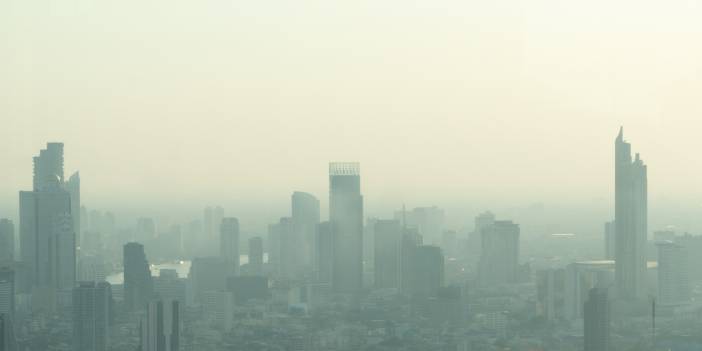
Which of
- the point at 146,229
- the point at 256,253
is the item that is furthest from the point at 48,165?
the point at 256,253

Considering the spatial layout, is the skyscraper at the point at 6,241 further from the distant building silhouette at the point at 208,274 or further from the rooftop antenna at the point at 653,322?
the rooftop antenna at the point at 653,322

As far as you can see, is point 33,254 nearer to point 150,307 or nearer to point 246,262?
point 246,262

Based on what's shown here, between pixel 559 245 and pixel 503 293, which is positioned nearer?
pixel 503 293

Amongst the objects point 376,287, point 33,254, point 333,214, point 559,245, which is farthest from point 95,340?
point 559,245

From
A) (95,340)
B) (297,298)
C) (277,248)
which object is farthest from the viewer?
(277,248)

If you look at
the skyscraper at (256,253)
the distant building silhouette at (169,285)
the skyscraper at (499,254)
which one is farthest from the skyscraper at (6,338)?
the skyscraper at (499,254)

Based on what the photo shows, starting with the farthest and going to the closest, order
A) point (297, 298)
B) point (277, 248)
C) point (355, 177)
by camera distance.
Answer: point (277, 248) < point (355, 177) < point (297, 298)

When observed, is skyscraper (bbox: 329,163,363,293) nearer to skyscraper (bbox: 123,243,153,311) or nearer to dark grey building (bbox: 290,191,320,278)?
dark grey building (bbox: 290,191,320,278)

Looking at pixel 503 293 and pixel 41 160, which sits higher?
pixel 41 160
